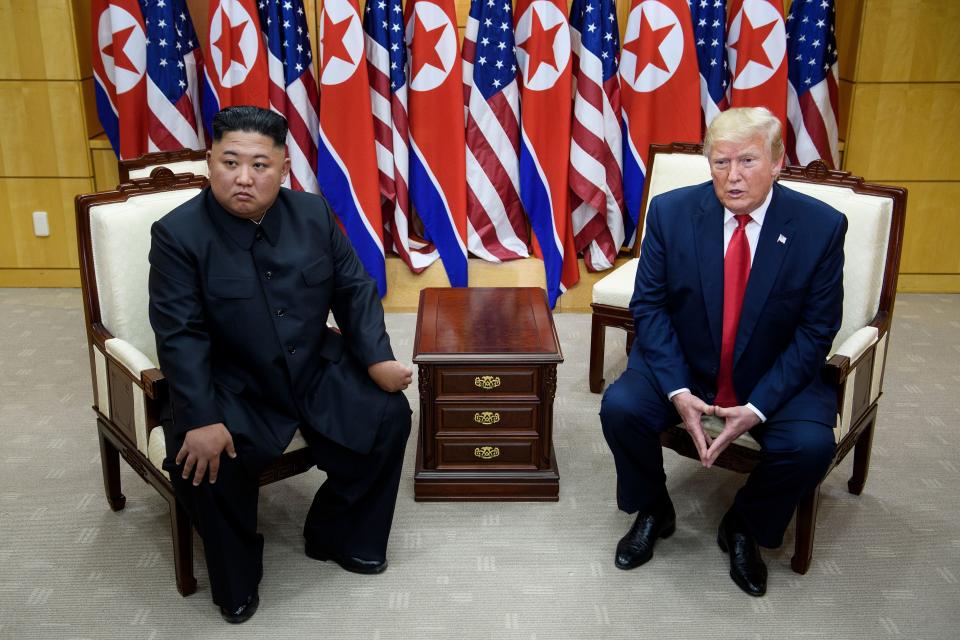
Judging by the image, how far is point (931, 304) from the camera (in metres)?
5.50

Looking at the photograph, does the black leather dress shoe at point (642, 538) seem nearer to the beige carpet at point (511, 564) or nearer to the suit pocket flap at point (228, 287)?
the beige carpet at point (511, 564)

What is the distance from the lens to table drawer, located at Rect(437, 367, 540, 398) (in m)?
3.32

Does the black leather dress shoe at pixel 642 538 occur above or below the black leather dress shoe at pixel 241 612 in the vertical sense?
above

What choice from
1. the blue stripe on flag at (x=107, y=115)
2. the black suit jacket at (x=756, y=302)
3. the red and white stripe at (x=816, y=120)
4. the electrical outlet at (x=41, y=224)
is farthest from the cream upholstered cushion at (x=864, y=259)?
the electrical outlet at (x=41, y=224)

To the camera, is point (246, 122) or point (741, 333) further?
point (741, 333)

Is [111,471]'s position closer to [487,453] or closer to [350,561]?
[350,561]

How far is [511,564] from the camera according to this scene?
308 cm

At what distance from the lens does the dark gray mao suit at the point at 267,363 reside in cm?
264

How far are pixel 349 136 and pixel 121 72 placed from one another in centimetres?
123

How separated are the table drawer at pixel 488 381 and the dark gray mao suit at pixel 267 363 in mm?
429

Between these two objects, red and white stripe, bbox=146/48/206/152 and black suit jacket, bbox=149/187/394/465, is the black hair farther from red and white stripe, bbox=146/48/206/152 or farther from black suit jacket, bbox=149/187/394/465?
red and white stripe, bbox=146/48/206/152

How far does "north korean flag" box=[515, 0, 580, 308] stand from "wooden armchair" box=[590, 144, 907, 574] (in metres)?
1.79

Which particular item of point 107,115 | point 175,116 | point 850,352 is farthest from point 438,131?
point 850,352

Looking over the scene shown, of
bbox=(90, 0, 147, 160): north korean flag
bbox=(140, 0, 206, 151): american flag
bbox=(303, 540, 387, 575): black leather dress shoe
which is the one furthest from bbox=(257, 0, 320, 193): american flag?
bbox=(303, 540, 387, 575): black leather dress shoe
